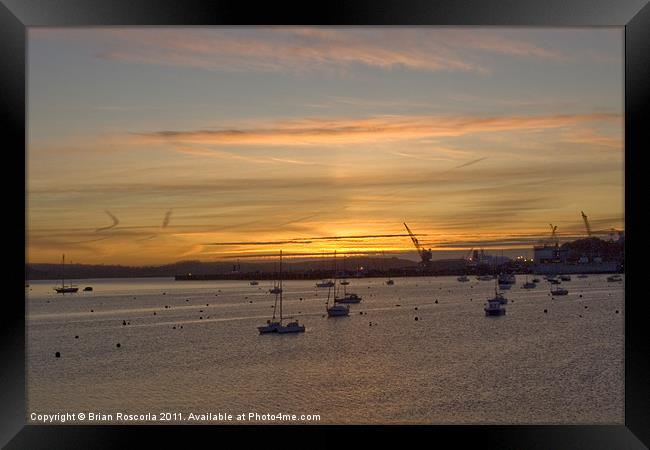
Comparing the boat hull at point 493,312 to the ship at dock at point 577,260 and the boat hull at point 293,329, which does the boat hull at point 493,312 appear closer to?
the boat hull at point 293,329

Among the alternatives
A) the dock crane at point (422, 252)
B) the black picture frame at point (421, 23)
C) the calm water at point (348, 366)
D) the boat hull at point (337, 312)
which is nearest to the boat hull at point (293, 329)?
the calm water at point (348, 366)

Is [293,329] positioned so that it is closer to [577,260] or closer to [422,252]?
[422,252]

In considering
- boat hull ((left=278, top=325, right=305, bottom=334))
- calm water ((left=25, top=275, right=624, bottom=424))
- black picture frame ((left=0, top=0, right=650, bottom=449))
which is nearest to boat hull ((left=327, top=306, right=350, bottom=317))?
calm water ((left=25, top=275, right=624, bottom=424))

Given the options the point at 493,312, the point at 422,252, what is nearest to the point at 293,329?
the point at 493,312

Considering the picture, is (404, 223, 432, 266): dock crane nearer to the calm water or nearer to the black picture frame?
the calm water

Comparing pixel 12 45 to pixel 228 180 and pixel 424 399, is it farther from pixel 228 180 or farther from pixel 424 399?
pixel 228 180

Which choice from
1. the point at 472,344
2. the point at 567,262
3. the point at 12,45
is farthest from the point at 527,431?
the point at 567,262
